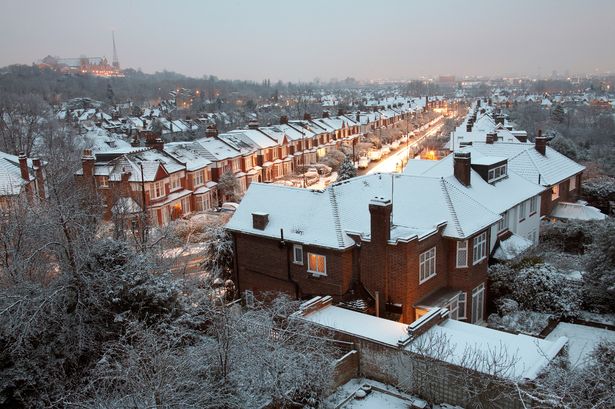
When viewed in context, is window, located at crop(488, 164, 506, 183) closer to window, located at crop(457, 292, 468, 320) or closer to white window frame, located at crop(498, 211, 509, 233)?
white window frame, located at crop(498, 211, 509, 233)

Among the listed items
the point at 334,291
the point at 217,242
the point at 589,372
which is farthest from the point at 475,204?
the point at 217,242

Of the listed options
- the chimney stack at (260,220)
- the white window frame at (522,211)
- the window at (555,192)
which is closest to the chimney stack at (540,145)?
the window at (555,192)

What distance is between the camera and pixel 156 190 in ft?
144

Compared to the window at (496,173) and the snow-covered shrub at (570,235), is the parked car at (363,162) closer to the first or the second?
the snow-covered shrub at (570,235)

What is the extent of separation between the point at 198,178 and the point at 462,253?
3222 centimetres

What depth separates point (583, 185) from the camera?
43188 mm

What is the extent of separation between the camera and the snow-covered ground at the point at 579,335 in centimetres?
2103

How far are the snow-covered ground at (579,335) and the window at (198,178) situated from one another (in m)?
35.2

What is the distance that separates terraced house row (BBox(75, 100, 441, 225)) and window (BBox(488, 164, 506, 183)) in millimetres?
20346

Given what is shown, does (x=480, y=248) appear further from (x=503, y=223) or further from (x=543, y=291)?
(x=503, y=223)

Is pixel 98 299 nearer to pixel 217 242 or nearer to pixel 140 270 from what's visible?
pixel 140 270

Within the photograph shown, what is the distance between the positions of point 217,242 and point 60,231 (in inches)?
346

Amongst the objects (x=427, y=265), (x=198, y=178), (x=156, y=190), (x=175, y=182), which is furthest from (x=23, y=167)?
(x=427, y=265)

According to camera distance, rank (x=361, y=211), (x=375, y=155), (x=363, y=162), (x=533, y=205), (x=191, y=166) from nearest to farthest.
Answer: (x=361, y=211)
(x=533, y=205)
(x=191, y=166)
(x=363, y=162)
(x=375, y=155)
